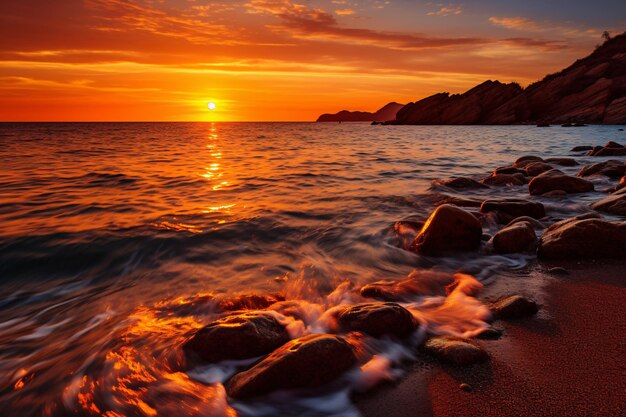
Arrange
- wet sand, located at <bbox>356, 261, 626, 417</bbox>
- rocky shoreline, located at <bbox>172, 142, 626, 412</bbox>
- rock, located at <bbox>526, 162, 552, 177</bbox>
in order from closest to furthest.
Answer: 1. wet sand, located at <bbox>356, 261, 626, 417</bbox>
2. rocky shoreline, located at <bbox>172, 142, 626, 412</bbox>
3. rock, located at <bbox>526, 162, 552, 177</bbox>

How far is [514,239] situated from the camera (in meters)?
5.28

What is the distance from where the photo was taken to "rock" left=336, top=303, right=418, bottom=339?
326 cm

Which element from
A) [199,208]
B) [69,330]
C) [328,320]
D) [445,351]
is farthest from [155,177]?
[445,351]

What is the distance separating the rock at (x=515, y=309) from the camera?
3.43 meters

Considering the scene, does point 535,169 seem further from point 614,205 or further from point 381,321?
point 381,321

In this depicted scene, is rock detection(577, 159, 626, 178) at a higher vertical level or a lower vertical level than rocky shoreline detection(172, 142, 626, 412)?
higher

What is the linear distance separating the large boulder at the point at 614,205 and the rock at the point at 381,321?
18.6 ft

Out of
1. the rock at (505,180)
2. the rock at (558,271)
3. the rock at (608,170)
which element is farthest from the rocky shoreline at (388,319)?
the rock at (608,170)

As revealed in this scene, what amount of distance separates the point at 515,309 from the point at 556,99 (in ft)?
260

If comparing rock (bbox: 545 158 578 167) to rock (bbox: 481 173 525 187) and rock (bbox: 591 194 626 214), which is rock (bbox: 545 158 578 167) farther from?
rock (bbox: 591 194 626 214)

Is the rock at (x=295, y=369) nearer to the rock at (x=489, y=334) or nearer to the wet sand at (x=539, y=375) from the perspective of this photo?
→ the wet sand at (x=539, y=375)

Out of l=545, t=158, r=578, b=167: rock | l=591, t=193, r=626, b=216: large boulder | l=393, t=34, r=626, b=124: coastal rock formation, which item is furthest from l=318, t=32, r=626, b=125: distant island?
l=591, t=193, r=626, b=216: large boulder

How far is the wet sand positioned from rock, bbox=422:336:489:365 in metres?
0.06

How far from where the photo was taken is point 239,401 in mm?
2602
